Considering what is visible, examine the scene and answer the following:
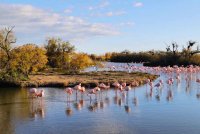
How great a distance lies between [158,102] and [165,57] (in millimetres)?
47640

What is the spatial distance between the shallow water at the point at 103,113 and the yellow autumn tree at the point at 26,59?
876 centimetres

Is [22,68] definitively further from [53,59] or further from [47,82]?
[53,59]

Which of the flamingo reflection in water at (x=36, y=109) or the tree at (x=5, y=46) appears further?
the tree at (x=5, y=46)

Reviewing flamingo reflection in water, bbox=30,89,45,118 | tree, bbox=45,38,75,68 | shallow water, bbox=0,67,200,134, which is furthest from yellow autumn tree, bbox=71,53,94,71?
flamingo reflection in water, bbox=30,89,45,118

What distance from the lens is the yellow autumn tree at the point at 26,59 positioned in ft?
128

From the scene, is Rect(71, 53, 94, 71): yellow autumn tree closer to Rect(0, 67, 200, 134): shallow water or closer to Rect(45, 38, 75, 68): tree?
Rect(45, 38, 75, 68): tree

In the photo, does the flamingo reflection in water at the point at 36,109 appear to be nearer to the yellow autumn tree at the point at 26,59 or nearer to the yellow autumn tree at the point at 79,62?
the yellow autumn tree at the point at 26,59

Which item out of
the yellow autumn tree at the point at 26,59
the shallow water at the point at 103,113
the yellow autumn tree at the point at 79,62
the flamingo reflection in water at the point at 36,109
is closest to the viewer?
the shallow water at the point at 103,113

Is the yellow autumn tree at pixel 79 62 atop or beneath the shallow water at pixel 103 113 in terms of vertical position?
atop

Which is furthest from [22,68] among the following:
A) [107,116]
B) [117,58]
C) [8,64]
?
[117,58]

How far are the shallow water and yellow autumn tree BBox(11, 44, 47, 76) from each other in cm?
876

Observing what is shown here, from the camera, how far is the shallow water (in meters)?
17.5

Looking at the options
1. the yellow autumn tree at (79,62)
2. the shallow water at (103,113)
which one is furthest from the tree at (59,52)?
the shallow water at (103,113)

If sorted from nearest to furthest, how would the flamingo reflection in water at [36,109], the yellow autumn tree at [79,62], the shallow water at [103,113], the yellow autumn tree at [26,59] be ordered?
the shallow water at [103,113], the flamingo reflection in water at [36,109], the yellow autumn tree at [26,59], the yellow autumn tree at [79,62]
